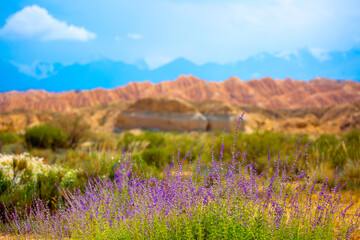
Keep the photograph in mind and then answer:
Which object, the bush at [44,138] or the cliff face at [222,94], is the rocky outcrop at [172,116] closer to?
the bush at [44,138]

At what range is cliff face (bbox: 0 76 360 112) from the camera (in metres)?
85.1

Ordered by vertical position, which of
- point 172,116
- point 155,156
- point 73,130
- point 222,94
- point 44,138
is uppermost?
point 222,94

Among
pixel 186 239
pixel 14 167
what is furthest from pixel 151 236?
pixel 14 167

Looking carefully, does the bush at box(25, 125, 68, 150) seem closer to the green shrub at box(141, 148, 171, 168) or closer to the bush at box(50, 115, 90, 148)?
the bush at box(50, 115, 90, 148)

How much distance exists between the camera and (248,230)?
2361 millimetres

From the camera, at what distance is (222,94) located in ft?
328

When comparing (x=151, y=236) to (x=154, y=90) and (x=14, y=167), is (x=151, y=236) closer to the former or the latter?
(x=14, y=167)

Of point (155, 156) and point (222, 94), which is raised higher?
point (222, 94)

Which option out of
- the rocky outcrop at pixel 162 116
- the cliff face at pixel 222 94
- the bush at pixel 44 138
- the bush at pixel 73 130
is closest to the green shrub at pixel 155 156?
the bush at pixel 44 138

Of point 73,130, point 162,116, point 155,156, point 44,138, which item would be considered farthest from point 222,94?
point 155,156

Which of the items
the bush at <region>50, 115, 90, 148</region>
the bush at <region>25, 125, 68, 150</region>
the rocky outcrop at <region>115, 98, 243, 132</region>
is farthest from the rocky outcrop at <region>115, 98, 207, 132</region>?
the bush at <region>25, 125, 68, 150</region>

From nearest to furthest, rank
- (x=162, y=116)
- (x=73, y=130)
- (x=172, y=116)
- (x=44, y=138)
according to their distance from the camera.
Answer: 1. (x=44, y=138)
2. (x=73, y=130)
3. (x=172, y=116)
4. (x=162, y=116)

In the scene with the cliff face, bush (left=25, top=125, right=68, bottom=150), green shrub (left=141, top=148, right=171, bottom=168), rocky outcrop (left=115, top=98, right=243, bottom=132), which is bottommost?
green shrub (left=141, top=148, right=171, bottom=168)

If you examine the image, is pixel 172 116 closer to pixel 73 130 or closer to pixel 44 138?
pixel 73 130
